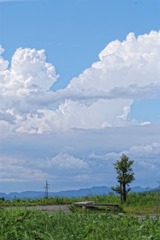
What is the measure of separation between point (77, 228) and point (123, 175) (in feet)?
43.1

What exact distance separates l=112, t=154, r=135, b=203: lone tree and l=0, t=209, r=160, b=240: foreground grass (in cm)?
1135

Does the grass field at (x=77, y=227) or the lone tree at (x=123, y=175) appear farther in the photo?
the lone tree at (x=123, y=175)

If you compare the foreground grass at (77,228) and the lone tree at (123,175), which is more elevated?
the lone tree at (123,175)

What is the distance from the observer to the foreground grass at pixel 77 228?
7039 millimetres

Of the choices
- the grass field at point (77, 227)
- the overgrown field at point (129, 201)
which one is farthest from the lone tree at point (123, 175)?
the grass field at point (77, 227)

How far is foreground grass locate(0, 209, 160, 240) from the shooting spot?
7.04 metres

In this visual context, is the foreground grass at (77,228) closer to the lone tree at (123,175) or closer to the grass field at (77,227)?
the grass field at (77,227)

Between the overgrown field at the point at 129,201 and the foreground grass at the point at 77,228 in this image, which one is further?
the overgrown field at the point at 129,201

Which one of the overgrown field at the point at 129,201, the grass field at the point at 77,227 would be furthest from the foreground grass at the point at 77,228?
the overgrown field at the point at 129,201

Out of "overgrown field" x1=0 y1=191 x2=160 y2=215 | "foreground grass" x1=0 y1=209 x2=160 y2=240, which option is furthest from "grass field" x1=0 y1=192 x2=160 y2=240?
"overgrown field" x1=0 y1=191 x2=160 y2=215

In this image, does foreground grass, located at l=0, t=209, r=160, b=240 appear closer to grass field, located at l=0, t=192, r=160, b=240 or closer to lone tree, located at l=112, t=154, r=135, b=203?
grass field, located at l=0, t=192, r=160, b=240

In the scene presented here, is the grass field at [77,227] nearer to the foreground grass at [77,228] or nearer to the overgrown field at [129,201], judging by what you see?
the foreground grass at [77,228]

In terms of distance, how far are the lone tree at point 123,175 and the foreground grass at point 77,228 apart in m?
11.4

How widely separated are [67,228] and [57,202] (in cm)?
1322
